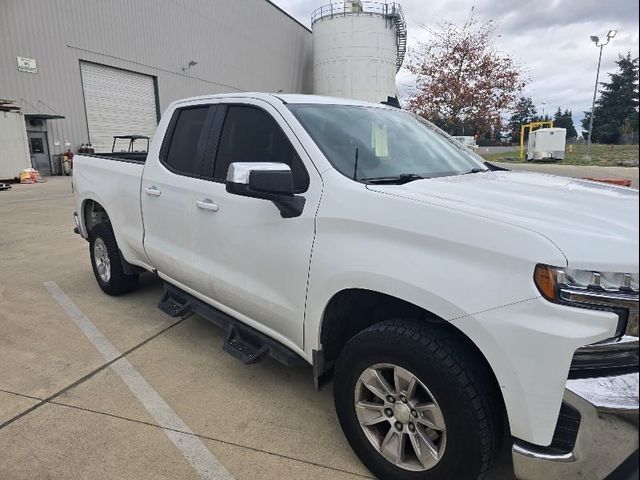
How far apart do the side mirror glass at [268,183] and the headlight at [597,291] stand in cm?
120

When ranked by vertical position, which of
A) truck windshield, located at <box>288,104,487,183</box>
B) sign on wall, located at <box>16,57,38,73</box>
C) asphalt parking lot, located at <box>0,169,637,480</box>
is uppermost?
sign on wall, located at <box>16,57,38,73</box>

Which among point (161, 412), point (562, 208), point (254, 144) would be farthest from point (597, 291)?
point (161, 412)

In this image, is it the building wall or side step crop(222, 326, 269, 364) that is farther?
the building wall

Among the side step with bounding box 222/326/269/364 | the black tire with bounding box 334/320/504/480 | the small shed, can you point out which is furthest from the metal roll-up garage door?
the black tire with bounding box 334/320/504/480

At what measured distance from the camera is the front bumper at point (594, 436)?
5.14ft

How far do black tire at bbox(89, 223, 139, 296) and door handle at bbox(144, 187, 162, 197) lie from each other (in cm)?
102

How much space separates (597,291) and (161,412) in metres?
2.50

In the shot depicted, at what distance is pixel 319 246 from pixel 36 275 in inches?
196

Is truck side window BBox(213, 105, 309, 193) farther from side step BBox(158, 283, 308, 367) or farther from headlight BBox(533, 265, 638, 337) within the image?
headlight BBox(533, 265, 638, 337)

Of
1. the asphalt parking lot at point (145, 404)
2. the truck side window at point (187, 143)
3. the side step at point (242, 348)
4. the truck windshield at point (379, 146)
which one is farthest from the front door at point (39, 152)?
the truck windshield at point (379, 146)

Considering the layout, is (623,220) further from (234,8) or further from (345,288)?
(234,8)

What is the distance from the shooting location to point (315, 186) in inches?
98.8

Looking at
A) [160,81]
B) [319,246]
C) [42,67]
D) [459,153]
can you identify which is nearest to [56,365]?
[319,246]

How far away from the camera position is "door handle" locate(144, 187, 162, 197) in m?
3.75
